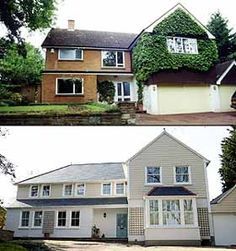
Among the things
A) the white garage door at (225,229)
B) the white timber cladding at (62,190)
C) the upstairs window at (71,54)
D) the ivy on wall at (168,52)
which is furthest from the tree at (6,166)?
the white garage door at (225,229)

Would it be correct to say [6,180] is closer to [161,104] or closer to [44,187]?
[44,187]

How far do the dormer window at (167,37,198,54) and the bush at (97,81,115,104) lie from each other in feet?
2.97

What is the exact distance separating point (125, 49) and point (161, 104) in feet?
2.80

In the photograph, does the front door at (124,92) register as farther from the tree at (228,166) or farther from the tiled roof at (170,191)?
the tree at (228,166)

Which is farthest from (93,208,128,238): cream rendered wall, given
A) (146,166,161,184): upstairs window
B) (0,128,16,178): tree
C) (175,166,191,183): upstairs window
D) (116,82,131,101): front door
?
(116,82,131,101): front door

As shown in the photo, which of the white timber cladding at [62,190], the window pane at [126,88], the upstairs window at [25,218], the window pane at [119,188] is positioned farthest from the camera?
the window pane at [119,188]

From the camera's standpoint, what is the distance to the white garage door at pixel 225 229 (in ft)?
17.9

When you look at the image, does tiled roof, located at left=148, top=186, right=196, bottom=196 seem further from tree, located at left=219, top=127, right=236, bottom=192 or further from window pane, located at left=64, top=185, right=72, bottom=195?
window pane, located at left=64, top=185, right=72, bottom=195

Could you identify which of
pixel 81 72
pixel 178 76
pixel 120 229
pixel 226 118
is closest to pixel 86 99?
pixel 81 72

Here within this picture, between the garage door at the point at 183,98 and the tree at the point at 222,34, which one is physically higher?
the tree at the point at 222,34

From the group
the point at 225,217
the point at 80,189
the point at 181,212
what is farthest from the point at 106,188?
the point at 225,217

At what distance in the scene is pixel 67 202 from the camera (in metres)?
6.12

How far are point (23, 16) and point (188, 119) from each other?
7.45ft

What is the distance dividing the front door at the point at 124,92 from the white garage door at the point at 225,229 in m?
2.95
